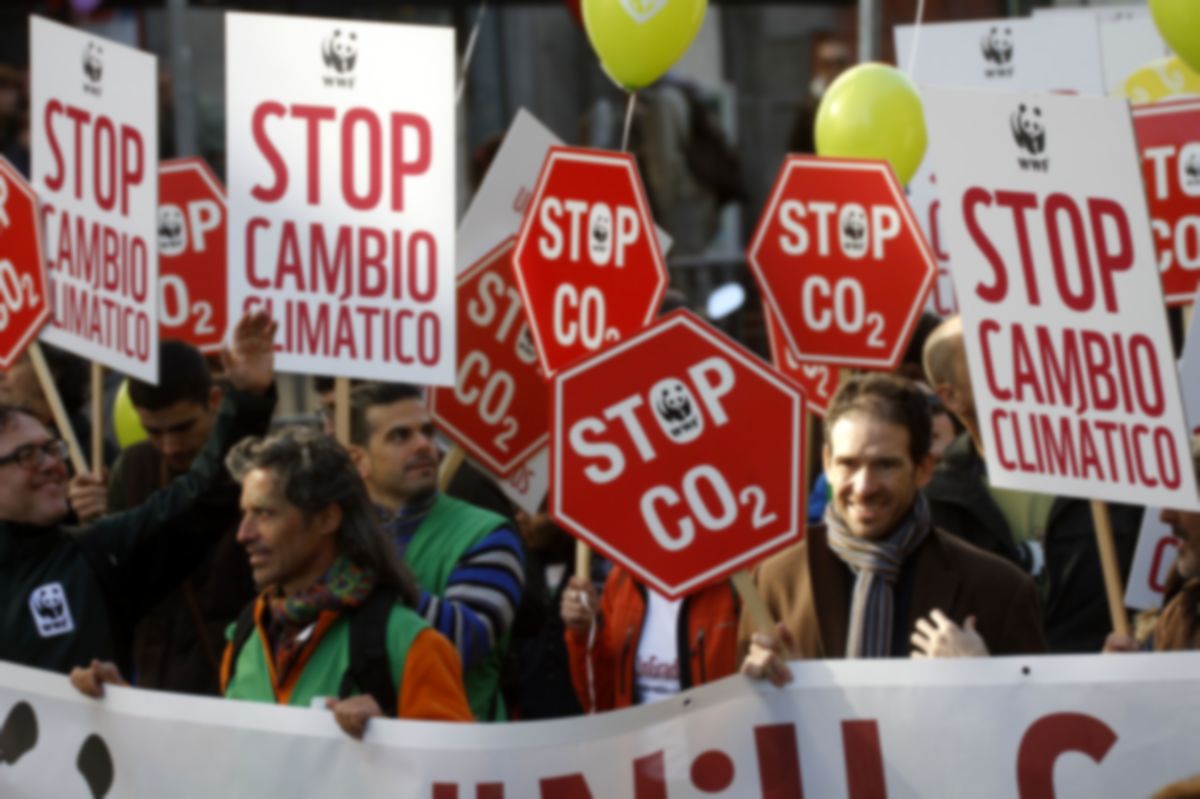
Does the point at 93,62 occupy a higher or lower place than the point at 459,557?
higher

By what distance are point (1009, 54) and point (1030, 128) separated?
157 inches

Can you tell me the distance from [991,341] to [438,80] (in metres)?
1.86

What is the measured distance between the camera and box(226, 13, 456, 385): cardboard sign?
21.1 feet

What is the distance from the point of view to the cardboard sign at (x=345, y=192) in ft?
21.1

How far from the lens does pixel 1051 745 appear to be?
4750mm

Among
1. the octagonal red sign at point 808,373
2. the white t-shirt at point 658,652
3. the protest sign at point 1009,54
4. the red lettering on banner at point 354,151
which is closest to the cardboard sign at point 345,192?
the red lettering on banner at point 354,151

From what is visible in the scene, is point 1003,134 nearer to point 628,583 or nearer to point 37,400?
point 628,583

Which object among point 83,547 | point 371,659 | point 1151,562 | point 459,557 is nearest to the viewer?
point 371,659

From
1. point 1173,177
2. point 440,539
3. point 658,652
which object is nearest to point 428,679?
point 658,652

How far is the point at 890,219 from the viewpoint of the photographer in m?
7.11

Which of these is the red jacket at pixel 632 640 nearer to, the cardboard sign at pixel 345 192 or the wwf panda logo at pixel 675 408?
the wwf panda logo at pixel 675 408

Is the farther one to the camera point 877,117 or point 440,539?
point 877,117

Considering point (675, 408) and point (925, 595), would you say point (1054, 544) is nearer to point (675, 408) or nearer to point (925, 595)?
point (925, 595)

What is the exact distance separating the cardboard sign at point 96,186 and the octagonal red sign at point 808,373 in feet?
5.88
